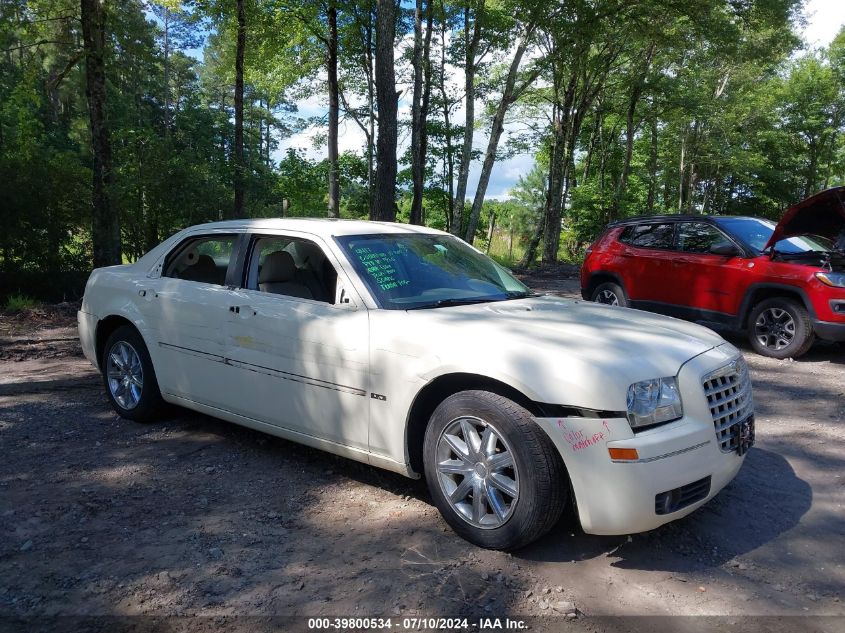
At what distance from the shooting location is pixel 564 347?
3117mm

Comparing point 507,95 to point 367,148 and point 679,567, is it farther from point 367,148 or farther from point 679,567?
point 679,567

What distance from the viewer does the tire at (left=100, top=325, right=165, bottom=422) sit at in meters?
5.07

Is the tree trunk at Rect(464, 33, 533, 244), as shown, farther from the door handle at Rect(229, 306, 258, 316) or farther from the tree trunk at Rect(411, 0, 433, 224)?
the door handle at Rect(229, 306, 258, 316)

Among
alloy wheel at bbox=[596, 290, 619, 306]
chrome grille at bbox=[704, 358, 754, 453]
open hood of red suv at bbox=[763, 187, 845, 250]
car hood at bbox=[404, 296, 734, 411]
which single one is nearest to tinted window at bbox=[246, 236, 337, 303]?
car hood at bbox=[404, 296, 734, 411]

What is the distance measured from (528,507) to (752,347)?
6422 mm

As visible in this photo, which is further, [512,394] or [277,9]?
[277,9]

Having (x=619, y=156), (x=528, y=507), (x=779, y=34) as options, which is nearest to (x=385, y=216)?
(x=528, y=507)

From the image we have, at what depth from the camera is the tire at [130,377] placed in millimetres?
5066

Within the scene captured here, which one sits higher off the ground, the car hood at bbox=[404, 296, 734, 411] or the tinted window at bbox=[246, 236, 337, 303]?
the tinted window at bbox=[246, 236, 337, 303]

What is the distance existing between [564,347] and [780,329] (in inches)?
228

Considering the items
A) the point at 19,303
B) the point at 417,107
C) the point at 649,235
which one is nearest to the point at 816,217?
the point at 649,235

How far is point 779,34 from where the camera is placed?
21.2 meters

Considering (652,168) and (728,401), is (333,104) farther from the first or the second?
(652,168)

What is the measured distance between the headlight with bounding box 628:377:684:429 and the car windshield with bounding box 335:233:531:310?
1364 mm
